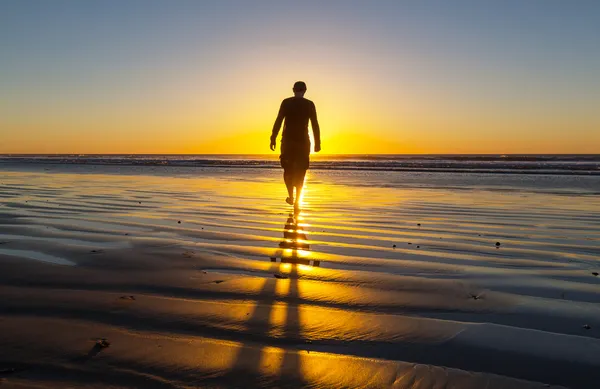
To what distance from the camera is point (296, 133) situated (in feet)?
26.6

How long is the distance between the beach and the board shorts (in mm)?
1988

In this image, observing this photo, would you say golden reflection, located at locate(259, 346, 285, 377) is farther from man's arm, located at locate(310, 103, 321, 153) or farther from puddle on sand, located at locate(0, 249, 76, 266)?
man's arm, located at locate(310, 103, 321, 153)

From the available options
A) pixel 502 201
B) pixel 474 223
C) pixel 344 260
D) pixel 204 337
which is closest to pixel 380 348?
pixel 204 337

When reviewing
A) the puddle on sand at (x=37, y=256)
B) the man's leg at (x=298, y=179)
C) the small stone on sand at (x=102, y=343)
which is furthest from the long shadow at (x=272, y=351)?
the man's leg at (x=298, y=179)

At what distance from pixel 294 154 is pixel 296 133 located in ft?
1.15

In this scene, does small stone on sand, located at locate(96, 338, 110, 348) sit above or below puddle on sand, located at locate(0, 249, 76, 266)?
below

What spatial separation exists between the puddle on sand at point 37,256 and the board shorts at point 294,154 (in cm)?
437

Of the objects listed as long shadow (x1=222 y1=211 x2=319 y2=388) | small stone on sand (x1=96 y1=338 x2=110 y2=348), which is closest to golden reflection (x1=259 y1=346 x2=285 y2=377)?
long shadow (x1=222 y1=211 x2=319 y2=388)

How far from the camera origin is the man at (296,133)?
790cm

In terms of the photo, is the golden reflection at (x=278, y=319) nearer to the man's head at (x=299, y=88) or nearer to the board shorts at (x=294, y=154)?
the man's head at (x=299, y=88)

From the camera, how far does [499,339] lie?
101 inches

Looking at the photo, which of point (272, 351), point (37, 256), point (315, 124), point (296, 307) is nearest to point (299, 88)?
→ point (315, 124)

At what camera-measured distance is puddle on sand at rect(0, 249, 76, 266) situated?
13.8ft

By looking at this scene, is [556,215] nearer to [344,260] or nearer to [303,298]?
[344,260]
